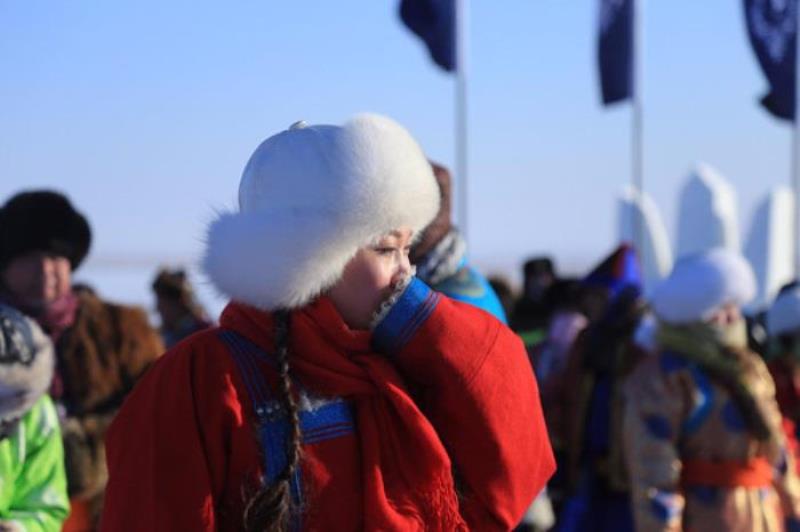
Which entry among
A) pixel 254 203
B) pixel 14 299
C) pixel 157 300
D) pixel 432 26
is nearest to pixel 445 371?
pixel 254 203

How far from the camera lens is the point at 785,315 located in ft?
25.8

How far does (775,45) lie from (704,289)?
383 inches

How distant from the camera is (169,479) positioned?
2283 mm

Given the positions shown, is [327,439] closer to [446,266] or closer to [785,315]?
[446,266]

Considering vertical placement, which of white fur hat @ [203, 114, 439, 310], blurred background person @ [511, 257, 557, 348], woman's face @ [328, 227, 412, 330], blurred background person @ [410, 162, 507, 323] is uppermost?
white fur hat @ [203, 114, 439, 310]

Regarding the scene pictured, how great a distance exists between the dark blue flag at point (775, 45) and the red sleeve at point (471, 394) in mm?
12740

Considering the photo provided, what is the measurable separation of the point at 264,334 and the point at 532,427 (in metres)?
0.48

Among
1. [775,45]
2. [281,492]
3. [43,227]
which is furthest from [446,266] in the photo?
[775,45]

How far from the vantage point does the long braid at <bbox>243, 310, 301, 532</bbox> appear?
229cm

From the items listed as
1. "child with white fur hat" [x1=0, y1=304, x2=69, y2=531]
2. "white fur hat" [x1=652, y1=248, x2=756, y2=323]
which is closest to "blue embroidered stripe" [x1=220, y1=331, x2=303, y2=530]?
"child with white fur hat" [x1=0, y1=304, x2=69, y2=531]

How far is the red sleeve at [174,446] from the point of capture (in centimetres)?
228

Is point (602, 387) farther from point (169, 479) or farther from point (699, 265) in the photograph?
point (169, 479)

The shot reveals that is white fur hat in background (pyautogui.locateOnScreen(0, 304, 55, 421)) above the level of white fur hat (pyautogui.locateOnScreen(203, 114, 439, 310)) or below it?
below

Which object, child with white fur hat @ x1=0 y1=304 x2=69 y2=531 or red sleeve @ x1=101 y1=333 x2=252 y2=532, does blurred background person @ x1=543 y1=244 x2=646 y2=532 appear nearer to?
child with white fur hat @ x1=0 y1=304 x2=69 y2=531
